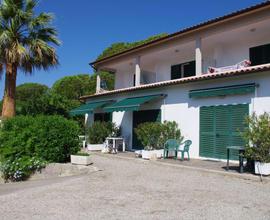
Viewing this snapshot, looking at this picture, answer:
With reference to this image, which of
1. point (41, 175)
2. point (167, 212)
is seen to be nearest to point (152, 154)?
point (41, 175)

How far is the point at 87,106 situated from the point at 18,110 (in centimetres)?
616

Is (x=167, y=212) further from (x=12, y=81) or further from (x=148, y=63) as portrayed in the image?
(x=148, y=63)

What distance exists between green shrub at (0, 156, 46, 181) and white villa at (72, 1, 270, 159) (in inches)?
307

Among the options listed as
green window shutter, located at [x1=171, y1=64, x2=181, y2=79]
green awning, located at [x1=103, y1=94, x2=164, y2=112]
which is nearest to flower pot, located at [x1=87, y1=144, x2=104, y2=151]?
green awning, located at [x1=103, y1=94, x2=164, y2=112]

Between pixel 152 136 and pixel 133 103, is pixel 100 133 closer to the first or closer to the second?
pixel 133 103

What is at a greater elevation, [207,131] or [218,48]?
[218,48]

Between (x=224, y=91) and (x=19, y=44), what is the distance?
574 inches

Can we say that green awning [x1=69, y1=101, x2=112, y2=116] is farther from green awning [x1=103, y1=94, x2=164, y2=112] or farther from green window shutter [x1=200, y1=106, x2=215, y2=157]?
green window shutter [x1=200, y1=106, x2=215, y2=157]

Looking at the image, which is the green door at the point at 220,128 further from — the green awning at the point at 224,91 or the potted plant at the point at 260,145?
the potted plant at the point at 260,145

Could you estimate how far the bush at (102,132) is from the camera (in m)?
24.2

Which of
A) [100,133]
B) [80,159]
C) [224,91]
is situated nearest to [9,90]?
[100,133]

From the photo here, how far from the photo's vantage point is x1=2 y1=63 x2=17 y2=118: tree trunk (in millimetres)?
23219

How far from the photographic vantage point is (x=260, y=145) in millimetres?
12695

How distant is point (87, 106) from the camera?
27.7 m
